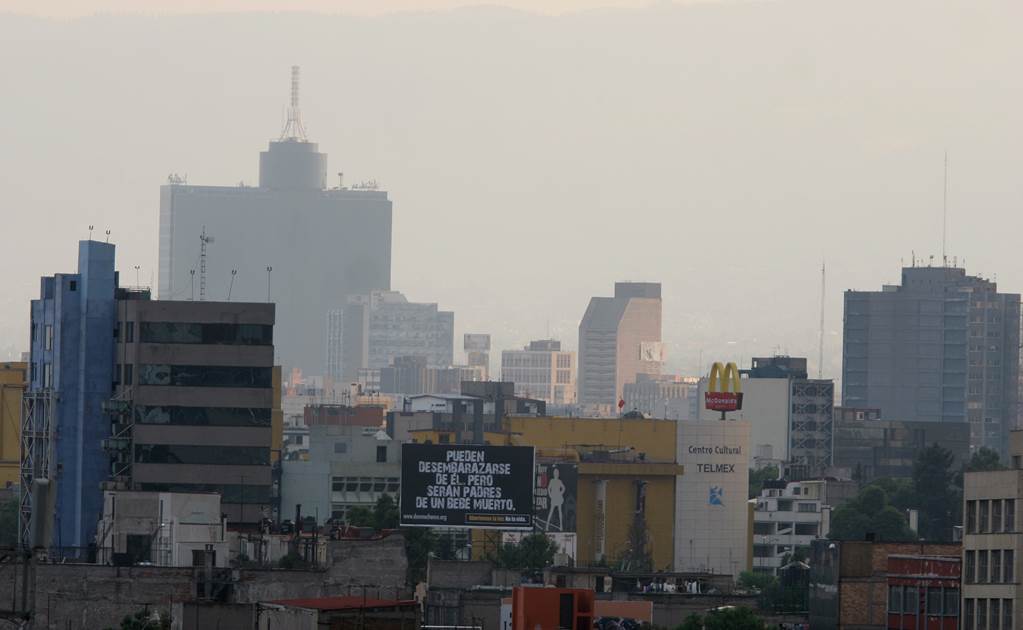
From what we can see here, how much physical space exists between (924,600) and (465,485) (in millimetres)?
66879

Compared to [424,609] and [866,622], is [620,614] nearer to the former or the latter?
[424,609]

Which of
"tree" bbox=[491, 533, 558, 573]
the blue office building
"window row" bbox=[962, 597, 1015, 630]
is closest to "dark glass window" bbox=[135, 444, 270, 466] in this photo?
the blue office building

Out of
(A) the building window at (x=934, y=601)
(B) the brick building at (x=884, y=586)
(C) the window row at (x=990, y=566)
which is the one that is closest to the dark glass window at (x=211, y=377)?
(B) the brick building at (x=884, y=586)

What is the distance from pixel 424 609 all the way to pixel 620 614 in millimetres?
9094

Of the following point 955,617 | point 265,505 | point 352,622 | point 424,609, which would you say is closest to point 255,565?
point 424,609

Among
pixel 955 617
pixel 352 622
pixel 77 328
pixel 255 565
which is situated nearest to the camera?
pixel 352 622

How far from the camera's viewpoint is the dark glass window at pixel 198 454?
564 ft

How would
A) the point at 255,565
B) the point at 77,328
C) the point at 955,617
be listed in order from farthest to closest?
the point at 77,328 → the point at 255,565 → the point at 955,617

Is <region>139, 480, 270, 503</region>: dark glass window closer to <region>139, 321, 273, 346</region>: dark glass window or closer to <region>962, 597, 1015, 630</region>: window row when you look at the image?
<region>139, 321, 273, 346</region>: dark glass window

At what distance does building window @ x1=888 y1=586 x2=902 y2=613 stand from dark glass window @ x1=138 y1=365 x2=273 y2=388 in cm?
7551

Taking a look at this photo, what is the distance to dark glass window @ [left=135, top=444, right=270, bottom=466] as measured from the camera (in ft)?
564

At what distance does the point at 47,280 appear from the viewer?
18512 centimetres

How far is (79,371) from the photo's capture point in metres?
178

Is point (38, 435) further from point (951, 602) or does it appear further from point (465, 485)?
point (951, 602)
